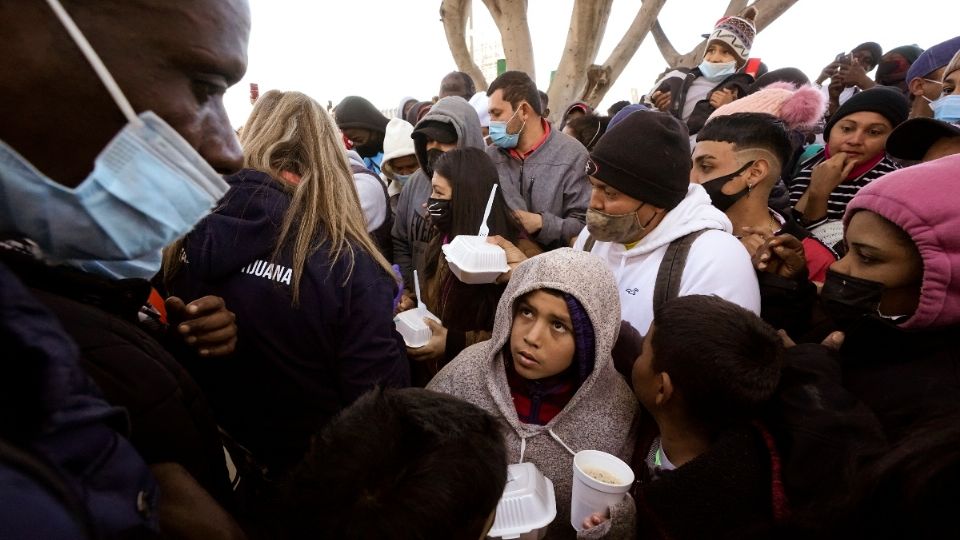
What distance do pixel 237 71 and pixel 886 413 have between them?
1.93 m

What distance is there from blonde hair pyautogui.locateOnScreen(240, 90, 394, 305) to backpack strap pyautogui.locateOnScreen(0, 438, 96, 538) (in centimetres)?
100

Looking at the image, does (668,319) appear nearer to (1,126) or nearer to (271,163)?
(271,163)

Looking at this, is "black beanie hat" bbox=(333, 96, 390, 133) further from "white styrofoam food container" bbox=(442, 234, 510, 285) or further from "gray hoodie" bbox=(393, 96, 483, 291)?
"white styrofoam food container" bbox=(442, 234, 510, 285)

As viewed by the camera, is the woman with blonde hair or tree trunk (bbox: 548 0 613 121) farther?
tree trunk (bbox: 548 0 613 121)

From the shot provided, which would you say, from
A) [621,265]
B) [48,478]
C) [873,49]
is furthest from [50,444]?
[873,49]

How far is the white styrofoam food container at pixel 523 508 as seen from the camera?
4.01 ft

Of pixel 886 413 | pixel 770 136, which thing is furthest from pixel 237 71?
pixel 770 136

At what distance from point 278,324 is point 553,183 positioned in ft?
7.80

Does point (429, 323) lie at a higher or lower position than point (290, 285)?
lower

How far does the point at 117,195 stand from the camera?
0.76 meters

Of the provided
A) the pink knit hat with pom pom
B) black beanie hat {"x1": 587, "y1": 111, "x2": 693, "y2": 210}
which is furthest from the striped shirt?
black beanie hat {"x1": 587, "y1": 111, "x2": 693, "y2": 210}

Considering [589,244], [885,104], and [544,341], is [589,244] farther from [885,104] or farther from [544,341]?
[885,104]

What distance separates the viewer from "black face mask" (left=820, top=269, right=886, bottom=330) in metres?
1.50

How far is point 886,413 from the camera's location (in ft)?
4.26
